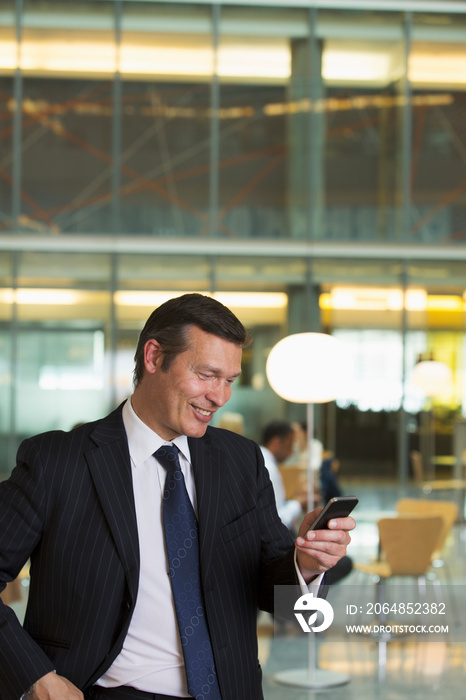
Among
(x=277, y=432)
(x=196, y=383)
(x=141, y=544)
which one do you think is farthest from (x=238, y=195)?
(x=141, y=544)

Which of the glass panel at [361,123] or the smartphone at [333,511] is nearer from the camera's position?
the smartphone at [333,511]

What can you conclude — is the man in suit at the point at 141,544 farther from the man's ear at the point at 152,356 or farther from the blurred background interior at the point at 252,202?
the blurred background interior at the point at 252,202

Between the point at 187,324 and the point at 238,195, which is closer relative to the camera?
the point at 187,324

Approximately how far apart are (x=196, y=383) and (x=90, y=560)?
459 millimetres

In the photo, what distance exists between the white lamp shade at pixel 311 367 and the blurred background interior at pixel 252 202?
6189mm

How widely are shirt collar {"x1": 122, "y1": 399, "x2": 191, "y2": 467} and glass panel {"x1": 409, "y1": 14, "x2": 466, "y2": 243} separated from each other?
35.1 ft

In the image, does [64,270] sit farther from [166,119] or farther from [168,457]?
[168,457]

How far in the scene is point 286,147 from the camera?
41.3 ft

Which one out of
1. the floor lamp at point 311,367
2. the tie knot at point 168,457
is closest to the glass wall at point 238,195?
the floor lamp at point 311,367

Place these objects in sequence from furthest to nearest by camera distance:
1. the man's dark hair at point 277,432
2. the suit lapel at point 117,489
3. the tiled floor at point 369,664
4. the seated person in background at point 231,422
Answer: the seated person in background at point 231,422, the man's dark hair at point 277,432, the tiled floor at point 369,664, the suit lapel at point 117,489

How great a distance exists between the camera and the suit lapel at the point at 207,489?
2068mm

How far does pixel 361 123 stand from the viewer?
12.6 meters

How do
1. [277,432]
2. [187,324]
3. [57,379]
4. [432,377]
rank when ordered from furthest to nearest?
[432,377] < [57,379] < [277,432] < [187,324]

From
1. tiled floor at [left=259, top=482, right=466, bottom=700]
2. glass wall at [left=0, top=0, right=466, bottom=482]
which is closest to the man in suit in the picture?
tiled floor at [left=259, top=482, right=466, bottom=700]
